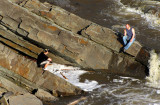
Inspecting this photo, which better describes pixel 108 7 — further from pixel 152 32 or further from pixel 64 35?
pixel 64 35

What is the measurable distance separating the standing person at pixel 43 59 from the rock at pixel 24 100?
2057mm

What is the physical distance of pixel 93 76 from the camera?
12891 mm

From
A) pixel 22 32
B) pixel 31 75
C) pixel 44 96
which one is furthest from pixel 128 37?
pixel 22 32

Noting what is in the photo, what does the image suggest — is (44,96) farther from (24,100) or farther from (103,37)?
(103,37)

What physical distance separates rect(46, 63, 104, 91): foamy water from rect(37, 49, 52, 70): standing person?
125 centimetres

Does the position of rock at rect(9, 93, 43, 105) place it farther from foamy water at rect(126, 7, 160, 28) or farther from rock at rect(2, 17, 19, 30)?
foamy water at rect(126, 7, 160, 28)

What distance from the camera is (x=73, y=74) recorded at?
13273 mm

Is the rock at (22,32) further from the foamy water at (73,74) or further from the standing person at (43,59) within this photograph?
the foamy water at (73,74)

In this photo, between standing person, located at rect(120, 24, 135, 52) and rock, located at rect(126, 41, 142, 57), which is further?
rock, located at rect(126, 41, 142, 57)

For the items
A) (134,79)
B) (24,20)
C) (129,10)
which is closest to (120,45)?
(134,79)

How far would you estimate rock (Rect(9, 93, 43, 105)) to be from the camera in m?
10.4

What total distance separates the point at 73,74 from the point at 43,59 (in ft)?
6.66

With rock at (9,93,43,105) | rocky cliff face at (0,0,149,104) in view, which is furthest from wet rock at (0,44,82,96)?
rock at (9,93,43,105)

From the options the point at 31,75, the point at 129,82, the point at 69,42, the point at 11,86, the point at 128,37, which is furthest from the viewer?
the point at 69,42
